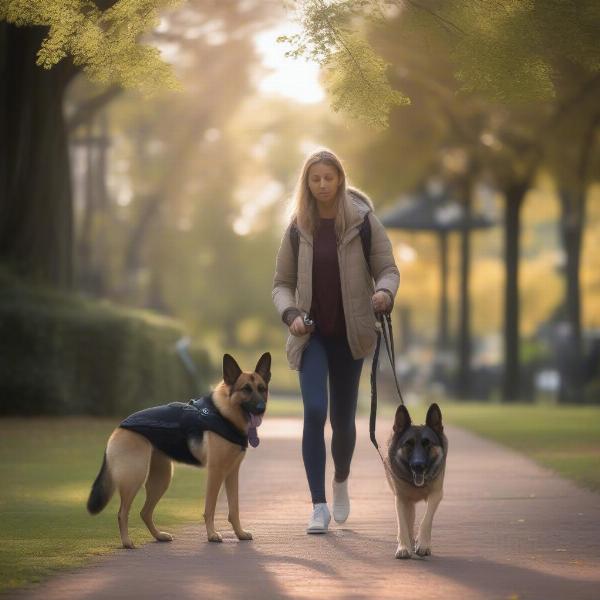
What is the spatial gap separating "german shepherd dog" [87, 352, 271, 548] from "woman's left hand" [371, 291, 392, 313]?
2.50ft

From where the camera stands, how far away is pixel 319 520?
30.6 ft

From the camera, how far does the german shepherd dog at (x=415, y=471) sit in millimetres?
8031

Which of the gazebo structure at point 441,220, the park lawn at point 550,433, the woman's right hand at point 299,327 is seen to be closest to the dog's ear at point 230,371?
the woman's right hand at point 299,327

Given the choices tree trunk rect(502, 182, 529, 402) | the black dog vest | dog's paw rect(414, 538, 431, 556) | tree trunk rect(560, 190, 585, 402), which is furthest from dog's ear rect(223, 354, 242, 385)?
tree trunk rect(502, 182, 529, 402)

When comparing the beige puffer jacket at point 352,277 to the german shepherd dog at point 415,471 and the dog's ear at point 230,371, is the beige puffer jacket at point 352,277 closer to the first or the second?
→ the dog's ear at point 230,371

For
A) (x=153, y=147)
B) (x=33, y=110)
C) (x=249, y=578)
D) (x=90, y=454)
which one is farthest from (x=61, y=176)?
(x=153, y=147)

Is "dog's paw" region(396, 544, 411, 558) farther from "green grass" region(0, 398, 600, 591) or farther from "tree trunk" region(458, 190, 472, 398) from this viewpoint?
"tree trunk" region(458, 190, 472, 398)

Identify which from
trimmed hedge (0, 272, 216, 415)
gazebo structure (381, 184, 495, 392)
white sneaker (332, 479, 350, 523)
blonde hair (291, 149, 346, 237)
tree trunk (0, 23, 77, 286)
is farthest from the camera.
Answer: gazebo structure (381, 184, 495, 392)

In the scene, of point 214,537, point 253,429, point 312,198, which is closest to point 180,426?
point 253,429

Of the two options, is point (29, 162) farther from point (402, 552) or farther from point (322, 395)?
point (402, 552)

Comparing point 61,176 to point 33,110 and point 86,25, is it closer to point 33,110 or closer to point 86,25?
point 33,110

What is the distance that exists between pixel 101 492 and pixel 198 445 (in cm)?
64

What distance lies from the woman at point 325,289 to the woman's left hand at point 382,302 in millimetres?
131

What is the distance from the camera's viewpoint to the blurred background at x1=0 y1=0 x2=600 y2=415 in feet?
49.1
